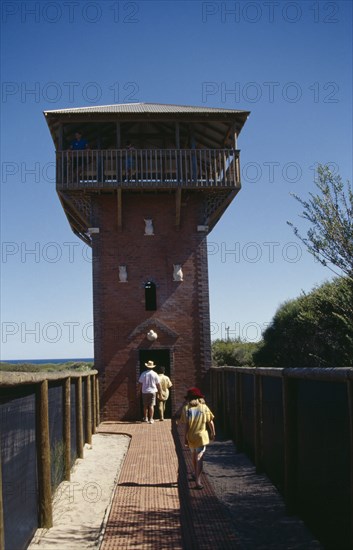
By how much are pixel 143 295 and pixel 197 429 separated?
36.5 feet

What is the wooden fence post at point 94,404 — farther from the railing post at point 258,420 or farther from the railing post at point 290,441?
the railing post at point 290,441

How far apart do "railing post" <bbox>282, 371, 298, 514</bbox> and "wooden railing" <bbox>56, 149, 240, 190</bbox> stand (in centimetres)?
1277

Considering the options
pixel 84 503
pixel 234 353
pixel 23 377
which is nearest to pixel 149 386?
pixel 84 503

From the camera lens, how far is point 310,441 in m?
6.62

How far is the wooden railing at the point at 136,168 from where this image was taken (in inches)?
766

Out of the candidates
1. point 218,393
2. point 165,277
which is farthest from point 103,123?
point 218,393

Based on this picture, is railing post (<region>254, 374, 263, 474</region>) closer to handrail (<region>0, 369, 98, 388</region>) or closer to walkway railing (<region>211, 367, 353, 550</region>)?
walkway railing (<region>211, 367, 353, 550</region>)

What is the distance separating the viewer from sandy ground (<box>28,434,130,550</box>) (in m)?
6.82

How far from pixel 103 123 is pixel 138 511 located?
1534 centimetres

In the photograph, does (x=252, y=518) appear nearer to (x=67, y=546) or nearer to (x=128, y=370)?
(x=67, y=546)

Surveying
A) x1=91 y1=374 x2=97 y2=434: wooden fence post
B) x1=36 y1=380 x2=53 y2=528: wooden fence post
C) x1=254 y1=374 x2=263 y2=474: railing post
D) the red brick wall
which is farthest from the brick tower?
x1=36 y1=380 x2=53 y2=528: wooden fence post

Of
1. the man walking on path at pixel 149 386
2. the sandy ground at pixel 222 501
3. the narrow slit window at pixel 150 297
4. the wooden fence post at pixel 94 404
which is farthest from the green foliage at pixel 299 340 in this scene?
the sandy ground at pixel 222 501

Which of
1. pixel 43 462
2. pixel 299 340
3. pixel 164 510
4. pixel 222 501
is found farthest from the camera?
pixel 299 340

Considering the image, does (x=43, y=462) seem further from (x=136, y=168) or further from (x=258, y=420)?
(x=136, y=168)
